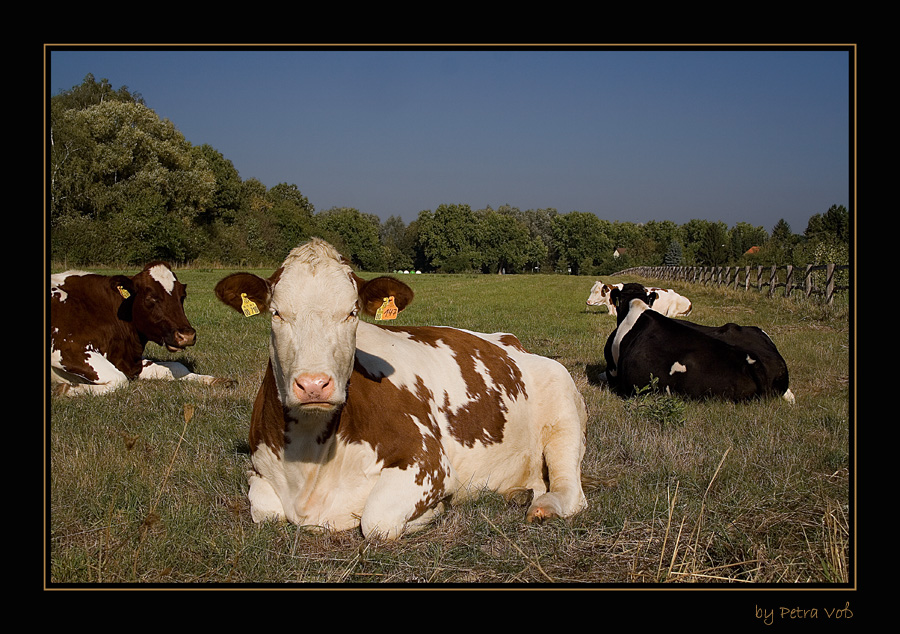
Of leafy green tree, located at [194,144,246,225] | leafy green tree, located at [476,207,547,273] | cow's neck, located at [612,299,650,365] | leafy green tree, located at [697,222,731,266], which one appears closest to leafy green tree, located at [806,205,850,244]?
leafy green tree, located at [697,222,731,266]

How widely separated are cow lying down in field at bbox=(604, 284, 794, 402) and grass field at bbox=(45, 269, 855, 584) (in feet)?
1.06

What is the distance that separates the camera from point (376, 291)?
15.1 ft

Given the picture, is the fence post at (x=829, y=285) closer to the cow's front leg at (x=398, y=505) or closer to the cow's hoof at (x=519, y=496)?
the cow's hoof at (x=519, y=496)

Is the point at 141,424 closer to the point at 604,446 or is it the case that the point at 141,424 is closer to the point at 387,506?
the point at 387,506

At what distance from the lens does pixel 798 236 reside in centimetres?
9238

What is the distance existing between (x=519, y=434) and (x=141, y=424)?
3898mm

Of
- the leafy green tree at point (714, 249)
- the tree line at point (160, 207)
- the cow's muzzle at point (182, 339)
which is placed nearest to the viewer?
the cow's muzzle at point (182, 339)

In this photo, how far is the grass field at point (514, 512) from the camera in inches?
145

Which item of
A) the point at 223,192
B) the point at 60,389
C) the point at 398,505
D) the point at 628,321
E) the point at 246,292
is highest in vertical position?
the point at 223,192

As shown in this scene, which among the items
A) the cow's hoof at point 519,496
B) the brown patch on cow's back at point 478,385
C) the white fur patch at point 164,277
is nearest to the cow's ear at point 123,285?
the white fur patch at point 164,277

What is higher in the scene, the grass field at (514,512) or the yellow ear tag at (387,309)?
the yellow ear tag at (387,309)

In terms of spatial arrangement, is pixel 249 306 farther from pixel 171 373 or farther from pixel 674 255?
pixel 674 255

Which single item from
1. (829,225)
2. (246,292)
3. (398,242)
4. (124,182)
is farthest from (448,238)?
(246,292)

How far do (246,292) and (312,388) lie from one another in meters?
1.13
